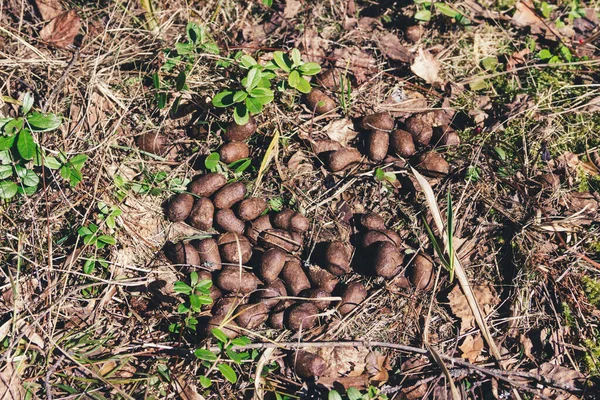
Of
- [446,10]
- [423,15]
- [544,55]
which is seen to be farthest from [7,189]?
[544,55]

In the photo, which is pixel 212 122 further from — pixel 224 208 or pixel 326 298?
pixel 326 298

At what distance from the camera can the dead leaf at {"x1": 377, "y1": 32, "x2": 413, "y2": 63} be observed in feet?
13.4

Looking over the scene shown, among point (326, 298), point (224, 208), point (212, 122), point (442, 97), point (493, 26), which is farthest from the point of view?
point (493, 26)

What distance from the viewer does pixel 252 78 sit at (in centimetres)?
346

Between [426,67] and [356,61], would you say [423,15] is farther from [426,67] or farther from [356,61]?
[356,61]

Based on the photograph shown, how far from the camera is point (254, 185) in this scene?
3617 millimetres

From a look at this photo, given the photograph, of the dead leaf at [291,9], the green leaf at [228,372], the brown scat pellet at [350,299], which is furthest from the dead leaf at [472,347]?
the dead leaf at [291,9]

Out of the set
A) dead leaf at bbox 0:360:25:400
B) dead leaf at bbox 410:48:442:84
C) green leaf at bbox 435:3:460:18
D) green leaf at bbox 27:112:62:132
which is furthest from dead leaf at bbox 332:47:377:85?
dead leaf at bbox 0:360:25:400

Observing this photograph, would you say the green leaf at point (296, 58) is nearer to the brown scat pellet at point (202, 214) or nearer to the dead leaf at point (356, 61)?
the dead leaf at point (356, 61)

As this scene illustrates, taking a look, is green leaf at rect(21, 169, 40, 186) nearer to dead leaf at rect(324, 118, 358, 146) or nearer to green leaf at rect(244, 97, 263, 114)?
green leaf at rect(244, 97, 263, 114)

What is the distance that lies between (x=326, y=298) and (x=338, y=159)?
0.95 m

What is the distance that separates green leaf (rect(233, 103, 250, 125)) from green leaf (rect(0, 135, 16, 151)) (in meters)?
1.37

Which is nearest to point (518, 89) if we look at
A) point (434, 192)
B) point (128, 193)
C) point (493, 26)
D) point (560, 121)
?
point (560, 121)

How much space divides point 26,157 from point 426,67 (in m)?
2.82
